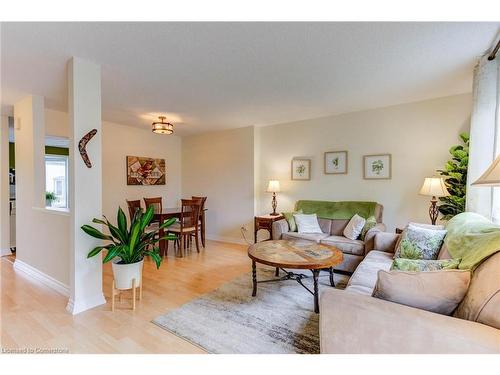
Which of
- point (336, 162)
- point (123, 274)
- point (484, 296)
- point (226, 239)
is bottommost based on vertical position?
point (226, 239)

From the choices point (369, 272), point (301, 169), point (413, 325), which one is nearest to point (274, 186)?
point (301, 169)

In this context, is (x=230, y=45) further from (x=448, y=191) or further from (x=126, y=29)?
(x=448, y=191)

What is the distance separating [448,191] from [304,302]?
2.19m

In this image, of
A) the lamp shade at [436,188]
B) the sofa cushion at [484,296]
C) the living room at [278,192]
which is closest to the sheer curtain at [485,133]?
the living room at [278,192]

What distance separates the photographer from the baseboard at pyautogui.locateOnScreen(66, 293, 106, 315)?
2.19 meters

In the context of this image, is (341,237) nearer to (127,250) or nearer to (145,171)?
(127,250)

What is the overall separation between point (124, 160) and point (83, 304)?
3061mm

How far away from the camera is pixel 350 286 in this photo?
6.15ft

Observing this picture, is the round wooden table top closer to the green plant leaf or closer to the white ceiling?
the green plant leaf

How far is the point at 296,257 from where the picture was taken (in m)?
2.32

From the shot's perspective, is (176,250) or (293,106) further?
(176,250)

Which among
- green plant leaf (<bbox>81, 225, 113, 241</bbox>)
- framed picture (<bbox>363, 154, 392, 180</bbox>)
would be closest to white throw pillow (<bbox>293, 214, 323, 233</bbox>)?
framed picture (<bbox>363, 154, 392, 180</bbox>)

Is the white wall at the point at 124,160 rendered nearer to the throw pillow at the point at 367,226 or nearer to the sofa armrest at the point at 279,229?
the sofa armrest at the point at 279,229
